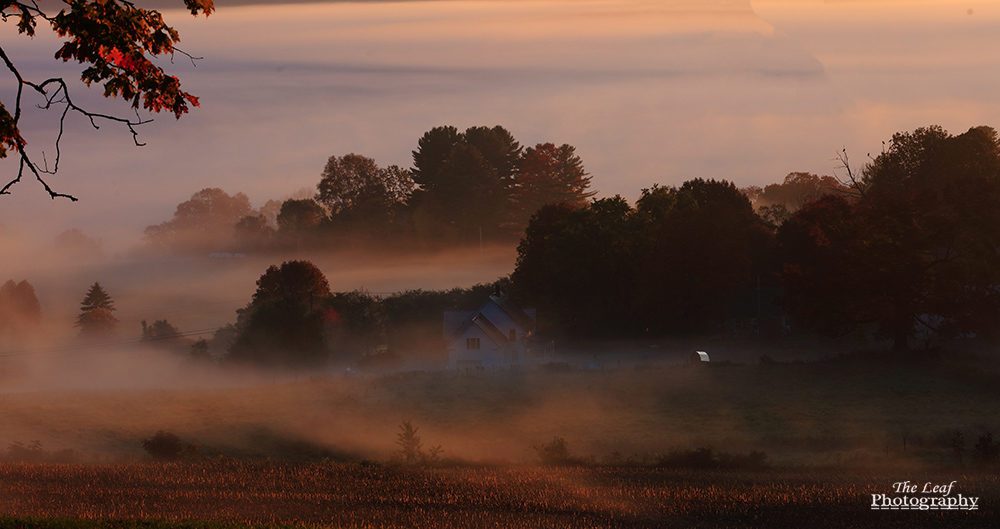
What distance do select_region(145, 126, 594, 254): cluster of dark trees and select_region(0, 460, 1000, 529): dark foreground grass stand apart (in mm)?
109280

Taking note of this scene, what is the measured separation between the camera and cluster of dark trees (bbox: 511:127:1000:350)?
5319 centimetres

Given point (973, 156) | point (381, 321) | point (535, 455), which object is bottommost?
point (535, 455)

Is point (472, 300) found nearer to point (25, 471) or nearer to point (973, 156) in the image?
point (973, 156)

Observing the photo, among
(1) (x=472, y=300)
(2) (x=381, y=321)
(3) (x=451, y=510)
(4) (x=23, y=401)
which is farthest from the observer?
(1) (x=472, y=300)

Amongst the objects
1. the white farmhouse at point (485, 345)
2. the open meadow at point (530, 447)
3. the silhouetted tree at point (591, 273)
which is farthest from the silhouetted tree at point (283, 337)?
the silhouetted tree at point (591, 273)

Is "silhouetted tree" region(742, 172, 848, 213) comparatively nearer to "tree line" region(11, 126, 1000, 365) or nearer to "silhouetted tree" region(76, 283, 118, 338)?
"tree line" region(11, 126, 1000, 365)

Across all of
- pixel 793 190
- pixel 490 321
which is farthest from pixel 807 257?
pixel 793 190

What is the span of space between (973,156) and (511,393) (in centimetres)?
5903

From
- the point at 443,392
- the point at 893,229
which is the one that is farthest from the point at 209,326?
the point at 893,229

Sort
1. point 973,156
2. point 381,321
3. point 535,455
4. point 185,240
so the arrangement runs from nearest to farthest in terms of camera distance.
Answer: point 535,455 → point 973,156 → point 381,321 → point 185,240

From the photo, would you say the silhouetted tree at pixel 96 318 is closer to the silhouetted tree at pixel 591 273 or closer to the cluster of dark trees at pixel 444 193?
the cluster of dark trees at pixel 444 193

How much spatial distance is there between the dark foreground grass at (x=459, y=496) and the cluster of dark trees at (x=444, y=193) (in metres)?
109

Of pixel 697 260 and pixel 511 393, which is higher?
pixel 697 260

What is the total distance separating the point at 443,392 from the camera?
49875 millimetres
